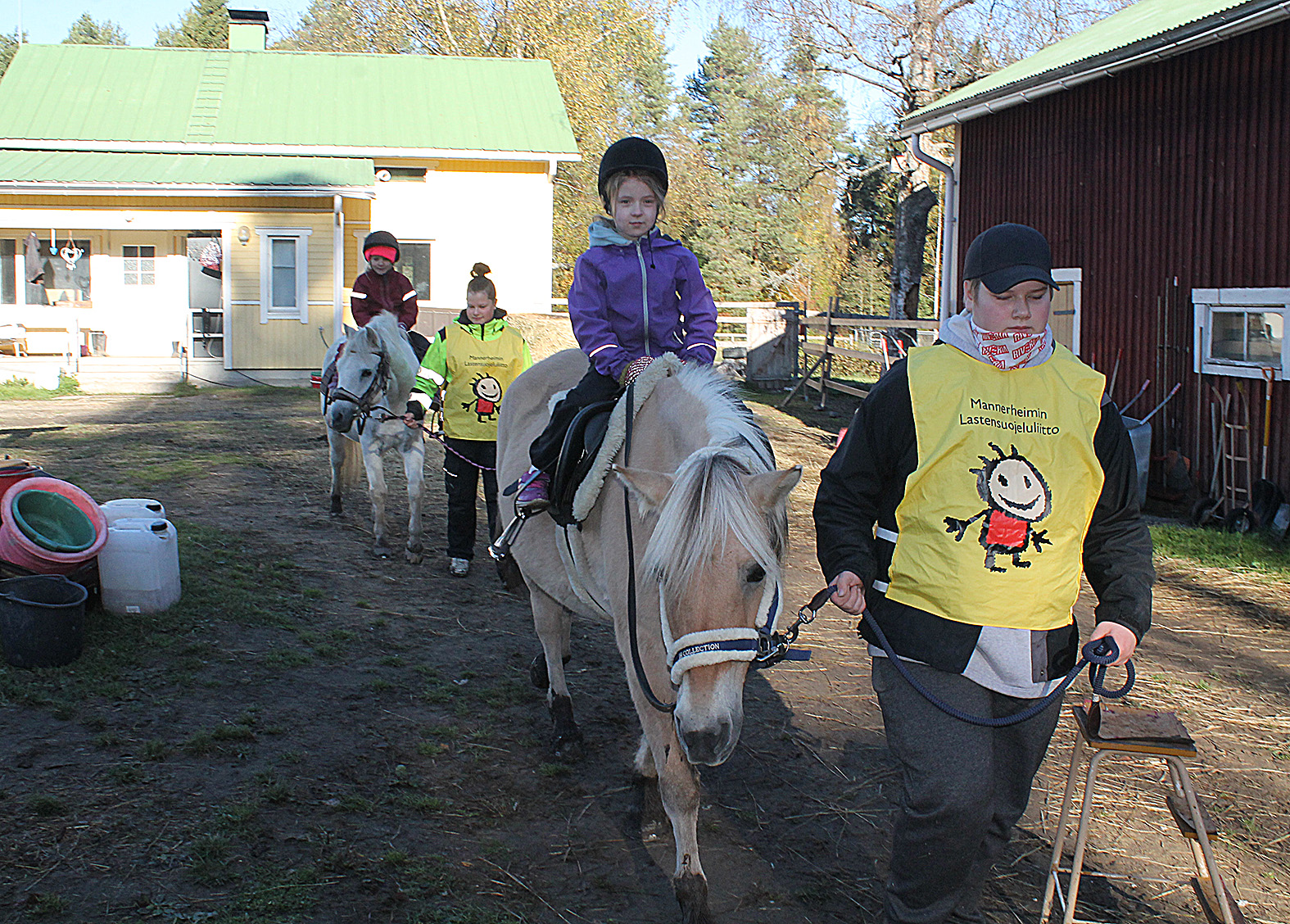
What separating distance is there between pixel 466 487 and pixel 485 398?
0.61 metres

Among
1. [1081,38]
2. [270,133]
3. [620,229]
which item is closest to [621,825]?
[620,229]

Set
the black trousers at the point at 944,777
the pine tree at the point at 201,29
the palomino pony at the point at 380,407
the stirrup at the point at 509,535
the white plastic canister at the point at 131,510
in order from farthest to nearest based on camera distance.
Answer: the pine tree at the point at 201,29, the palomino pony at the point at 380,407, the white plastic canister at the point at 131,510, the stirrup at the point at 509,535, the black trousers at the point at 944,777

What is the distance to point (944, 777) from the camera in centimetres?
241

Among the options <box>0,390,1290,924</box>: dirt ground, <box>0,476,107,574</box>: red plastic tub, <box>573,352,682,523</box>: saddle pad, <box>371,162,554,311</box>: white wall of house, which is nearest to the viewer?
<box>0,390,1290,924</box>: dirt ground

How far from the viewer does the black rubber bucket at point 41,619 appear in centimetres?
458

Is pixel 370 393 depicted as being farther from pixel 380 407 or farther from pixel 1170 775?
pixel 1170 775

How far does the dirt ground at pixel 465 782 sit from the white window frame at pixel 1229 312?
311 cm

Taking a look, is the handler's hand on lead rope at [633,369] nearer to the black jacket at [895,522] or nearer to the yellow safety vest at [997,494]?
the black jacket at [895,522]

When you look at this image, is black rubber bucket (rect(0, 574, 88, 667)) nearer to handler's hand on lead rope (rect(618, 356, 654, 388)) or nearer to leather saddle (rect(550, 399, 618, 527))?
leather saddle (rect(550, 399, 618, 527))

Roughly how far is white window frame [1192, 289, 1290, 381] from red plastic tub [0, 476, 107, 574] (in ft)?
28.9

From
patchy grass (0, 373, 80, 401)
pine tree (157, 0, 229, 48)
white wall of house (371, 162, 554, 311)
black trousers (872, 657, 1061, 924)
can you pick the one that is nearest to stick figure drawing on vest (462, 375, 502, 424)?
black trousers (872, 657, 1061, 924)

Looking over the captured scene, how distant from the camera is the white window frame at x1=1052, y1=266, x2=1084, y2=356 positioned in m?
11.5

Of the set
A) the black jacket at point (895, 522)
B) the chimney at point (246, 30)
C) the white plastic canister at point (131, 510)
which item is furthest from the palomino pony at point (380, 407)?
the chimney at point (246, 30)

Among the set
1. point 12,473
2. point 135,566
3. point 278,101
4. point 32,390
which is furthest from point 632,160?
point 278,101
